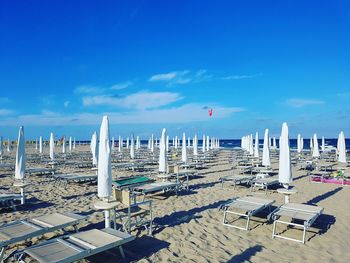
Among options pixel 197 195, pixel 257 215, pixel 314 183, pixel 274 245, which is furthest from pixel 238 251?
pixel 314 183

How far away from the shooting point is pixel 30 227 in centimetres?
461

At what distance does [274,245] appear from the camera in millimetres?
5004

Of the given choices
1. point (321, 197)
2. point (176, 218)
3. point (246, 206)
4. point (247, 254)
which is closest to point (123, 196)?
point (176, 218)

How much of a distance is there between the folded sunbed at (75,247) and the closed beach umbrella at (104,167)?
0.70m

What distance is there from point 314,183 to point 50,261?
1067 cm

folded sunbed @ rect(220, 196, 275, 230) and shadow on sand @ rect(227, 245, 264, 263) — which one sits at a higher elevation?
folded sunbed @ rect(220, 196, 275, 230)

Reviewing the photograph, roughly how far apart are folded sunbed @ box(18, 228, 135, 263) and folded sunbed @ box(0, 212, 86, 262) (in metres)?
0.31

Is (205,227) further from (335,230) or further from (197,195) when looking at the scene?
(197,195)

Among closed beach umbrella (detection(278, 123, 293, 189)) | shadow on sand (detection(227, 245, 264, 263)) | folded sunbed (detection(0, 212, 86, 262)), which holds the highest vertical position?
closed beach umbrella (detection(278, 123, 293, 189))

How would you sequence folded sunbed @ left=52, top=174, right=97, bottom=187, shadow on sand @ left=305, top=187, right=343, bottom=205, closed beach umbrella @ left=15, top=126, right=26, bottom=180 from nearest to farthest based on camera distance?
closed beach umbrella @ left=15, top=126, right=26, bottom=180, shadow on sand @ left=305, top=187, right=343, bottom=205, folded sunbed @ left=52, top=174, right=97, bottom=187

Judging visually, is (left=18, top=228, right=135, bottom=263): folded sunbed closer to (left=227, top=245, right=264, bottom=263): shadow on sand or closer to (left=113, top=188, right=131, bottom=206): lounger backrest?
(left=113, top=188, right=131, bottom=206): lounger backrest

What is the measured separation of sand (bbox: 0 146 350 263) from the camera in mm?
4531

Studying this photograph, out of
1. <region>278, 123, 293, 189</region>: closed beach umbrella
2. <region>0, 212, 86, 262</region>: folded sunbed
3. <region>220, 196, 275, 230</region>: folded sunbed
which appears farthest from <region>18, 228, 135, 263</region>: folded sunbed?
<region>278, 123, 293, 189</region>: closed beach umbrella

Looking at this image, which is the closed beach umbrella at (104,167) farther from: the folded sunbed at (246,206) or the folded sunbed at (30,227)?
the folded sunbed at (246,206)
